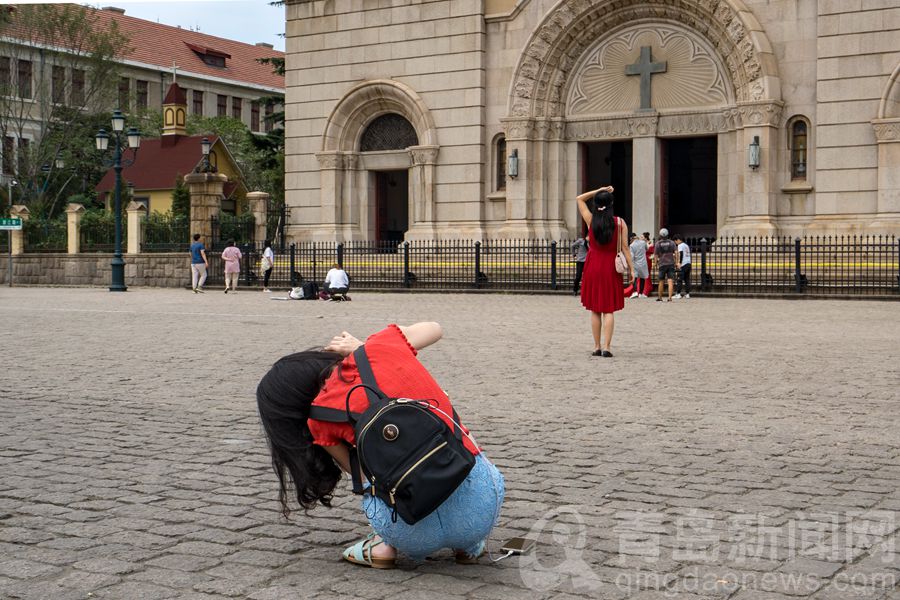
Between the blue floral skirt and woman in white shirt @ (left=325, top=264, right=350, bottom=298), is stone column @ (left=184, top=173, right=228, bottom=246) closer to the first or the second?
woman in white shirt @ (left=325, top=264, right=350, bottom=298)

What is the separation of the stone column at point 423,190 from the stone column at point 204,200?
5.57 meters

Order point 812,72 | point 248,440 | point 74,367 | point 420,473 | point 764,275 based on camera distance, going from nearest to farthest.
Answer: point 420,473
point 248,440
point 74,367
point 764,275
point 812,72

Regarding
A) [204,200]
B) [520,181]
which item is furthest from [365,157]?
[520,181]

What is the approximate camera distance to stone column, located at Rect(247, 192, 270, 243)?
3409 centimetres

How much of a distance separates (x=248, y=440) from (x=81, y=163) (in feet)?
183

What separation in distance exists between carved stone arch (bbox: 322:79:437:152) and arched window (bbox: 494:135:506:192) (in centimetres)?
174

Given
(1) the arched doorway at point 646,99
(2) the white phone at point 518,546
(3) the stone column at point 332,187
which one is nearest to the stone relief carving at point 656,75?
(1) the arched doorway at point 646,99

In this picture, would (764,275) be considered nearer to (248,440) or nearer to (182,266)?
(182,266)

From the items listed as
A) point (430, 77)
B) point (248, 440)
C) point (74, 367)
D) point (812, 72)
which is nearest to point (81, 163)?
point (430, 77)

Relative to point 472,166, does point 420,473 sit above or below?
below

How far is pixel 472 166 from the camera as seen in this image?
32.1 metres

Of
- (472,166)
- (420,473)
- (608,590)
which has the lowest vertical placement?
(608,590)

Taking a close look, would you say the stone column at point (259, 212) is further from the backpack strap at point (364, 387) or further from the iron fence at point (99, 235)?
the backpack strap at point (364, 387)

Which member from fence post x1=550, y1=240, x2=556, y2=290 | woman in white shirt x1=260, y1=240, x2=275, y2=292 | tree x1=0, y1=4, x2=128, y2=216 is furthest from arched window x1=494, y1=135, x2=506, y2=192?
tree x1=0, y1=4, x2=128, y2=216
